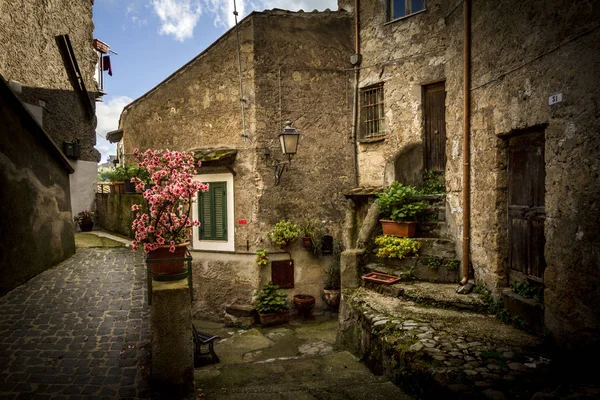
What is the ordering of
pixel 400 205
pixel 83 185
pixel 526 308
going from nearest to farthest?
1. pixel 526 308
2. pixel 400 205
3. pixel 83 185

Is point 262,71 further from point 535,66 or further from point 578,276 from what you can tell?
point 578,276

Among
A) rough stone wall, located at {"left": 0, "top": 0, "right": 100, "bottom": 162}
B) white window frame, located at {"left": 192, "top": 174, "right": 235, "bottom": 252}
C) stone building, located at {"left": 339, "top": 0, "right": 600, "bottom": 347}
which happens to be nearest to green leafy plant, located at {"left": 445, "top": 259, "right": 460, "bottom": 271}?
stone building, located at {"left": 339, "top": 0, "right": 600, "bottom": 347}

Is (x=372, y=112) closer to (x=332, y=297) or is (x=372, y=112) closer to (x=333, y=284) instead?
(x=333, y=284)

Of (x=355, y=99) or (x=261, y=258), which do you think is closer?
(x=261, y=258)

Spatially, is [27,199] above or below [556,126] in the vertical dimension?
below

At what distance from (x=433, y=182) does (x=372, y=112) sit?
2.46m

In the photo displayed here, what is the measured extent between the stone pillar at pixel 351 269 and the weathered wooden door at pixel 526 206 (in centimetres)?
260

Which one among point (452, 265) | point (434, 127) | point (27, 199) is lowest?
point (452, 265)

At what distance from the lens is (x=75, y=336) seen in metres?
4.47

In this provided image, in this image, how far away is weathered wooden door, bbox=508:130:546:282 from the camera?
468cm

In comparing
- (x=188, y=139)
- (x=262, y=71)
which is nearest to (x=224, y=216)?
(x=188, y=139)

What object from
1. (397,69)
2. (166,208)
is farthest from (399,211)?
(166,208)

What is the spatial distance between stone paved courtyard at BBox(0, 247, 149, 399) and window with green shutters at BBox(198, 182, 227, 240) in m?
3.18

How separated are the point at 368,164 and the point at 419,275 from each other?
3912mm
